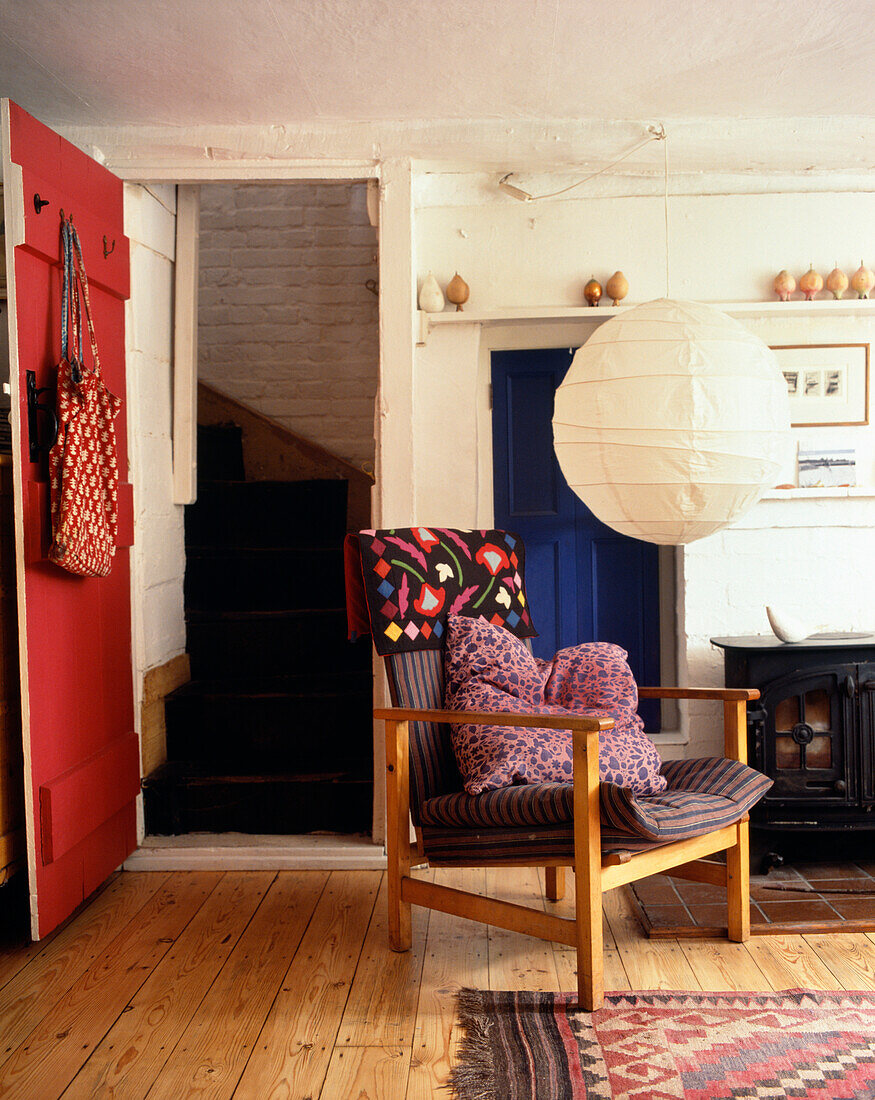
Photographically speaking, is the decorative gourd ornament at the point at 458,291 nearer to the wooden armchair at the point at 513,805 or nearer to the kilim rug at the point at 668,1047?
the wooden armchair at the point at 513,805

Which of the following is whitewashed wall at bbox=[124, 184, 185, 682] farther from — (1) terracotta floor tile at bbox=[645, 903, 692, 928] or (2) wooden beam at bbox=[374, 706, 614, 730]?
(1) terracotta floor tile at bbox=[645, 903, 692, 928]

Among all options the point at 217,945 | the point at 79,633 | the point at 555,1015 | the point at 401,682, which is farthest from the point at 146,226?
the point at 555,1015

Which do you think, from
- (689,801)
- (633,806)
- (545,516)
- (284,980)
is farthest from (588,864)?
(545,516)

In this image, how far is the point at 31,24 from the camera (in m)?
2.57

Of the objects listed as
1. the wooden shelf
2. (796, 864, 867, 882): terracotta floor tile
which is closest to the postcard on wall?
the wooden shelf

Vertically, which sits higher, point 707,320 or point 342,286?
point 342,286

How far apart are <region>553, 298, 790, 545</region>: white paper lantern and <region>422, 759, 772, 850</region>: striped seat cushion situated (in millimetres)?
684

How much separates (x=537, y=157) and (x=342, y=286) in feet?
4.84

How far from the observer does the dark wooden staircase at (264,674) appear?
3.45 metres

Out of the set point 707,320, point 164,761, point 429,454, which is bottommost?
point 164,761

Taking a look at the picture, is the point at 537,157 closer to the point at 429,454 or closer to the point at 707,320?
the point at 429,454

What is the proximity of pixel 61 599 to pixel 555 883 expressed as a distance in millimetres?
1706

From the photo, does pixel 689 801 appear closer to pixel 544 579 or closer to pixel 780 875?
pixel 780 875

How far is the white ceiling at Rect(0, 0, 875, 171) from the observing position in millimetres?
2512
